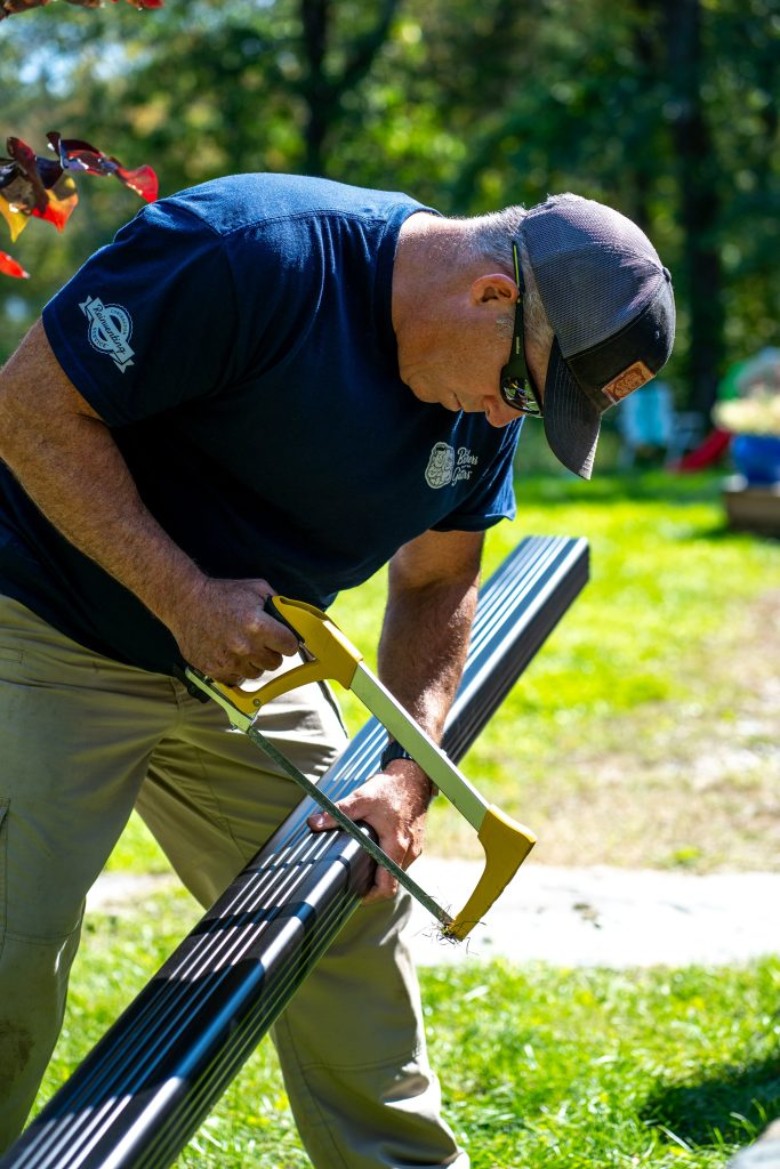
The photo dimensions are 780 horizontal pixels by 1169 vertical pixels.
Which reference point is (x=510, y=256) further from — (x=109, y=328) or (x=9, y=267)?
(x=9, y=267)

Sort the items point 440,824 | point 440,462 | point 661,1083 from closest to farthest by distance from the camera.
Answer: point 440,462 < point 661,1083 < point 440,824

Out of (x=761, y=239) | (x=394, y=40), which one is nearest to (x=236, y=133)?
(x=394, y=40)

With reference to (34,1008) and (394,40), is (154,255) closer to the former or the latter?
(34,1008)

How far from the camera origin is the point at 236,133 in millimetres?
23547

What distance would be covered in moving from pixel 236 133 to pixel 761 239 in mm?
9140

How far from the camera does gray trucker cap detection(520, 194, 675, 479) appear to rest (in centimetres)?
238

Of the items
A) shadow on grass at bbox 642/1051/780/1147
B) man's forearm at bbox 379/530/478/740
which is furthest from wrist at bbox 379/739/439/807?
shadow on grass at bbox 642/1051/780/1147

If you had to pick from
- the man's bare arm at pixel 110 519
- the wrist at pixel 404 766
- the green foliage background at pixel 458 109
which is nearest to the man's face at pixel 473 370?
the man's bare arm at pixel 110 519

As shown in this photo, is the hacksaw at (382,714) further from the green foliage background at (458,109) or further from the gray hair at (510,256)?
the green foliage background at (458,109)

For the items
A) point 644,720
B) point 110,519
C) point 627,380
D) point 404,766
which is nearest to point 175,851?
point 404,766

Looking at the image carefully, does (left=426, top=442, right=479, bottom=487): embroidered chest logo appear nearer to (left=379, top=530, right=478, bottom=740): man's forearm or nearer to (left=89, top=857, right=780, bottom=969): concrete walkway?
(left=379, top=530, right=478, bottom=740): man's forearm

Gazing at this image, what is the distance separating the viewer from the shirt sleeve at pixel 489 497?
116 inches

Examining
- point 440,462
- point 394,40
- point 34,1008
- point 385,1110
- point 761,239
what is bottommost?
point 761,239

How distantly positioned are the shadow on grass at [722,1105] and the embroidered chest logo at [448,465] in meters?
1.56
